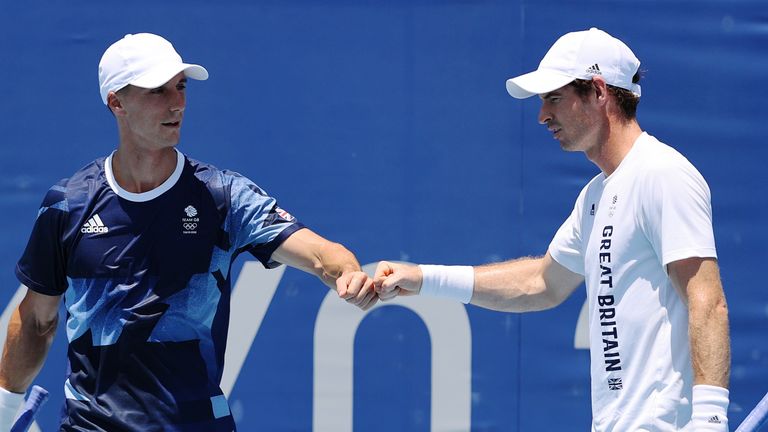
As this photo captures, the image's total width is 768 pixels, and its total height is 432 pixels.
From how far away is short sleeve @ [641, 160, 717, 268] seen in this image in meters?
2.74

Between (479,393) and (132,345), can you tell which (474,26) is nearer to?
(479,393)

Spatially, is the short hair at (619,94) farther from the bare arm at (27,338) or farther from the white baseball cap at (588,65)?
the bare arm at (27,338)

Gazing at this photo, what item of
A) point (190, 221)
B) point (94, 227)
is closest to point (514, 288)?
point (190, 221)

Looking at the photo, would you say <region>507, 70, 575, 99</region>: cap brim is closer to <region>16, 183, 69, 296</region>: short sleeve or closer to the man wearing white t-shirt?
the man wearing white t-shirt

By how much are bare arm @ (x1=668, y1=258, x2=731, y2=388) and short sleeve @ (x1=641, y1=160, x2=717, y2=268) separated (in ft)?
0.12

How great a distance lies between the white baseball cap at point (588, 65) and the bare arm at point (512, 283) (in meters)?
0.62

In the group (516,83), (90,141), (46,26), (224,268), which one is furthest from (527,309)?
(46,26)

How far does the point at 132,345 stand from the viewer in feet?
9.86

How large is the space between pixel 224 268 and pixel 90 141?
1.54 metres

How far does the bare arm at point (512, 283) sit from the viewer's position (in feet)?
11.5

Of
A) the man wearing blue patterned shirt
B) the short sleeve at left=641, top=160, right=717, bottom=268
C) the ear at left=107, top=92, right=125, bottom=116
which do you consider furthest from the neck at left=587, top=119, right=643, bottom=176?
the ear at left=107, top=92, right=125, bottom=116

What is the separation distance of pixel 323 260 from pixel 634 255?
847mm

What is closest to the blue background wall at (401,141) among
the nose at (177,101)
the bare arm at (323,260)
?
the bare arm at (323,260)

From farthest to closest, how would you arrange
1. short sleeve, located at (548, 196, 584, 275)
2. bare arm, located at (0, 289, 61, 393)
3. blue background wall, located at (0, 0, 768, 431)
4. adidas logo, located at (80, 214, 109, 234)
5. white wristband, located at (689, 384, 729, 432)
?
blue background wall, located at (0, 0, 768, 431) < short sleeve, located at (548, 196, 584, 275) < bare arm, located at (0, 289, 61, 393) < adidas logo, located at (80, 214, 109, 234) < white wristband, located at (689, 384, 729, 432)
